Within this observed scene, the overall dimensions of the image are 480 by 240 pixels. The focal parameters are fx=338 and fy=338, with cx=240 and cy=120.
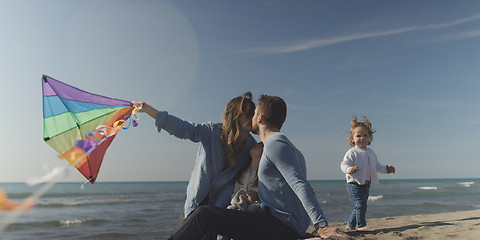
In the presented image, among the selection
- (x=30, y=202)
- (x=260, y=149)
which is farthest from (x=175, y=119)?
(x=30, y=202)

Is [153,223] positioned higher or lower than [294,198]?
lower

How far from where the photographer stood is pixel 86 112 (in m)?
3.53

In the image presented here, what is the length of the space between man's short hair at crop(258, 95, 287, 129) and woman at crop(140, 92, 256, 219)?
0.43 m

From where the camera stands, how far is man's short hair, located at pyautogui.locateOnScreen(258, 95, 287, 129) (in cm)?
269

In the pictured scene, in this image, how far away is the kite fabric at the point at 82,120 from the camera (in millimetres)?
3275

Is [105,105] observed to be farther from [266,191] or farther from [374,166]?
[374,166]

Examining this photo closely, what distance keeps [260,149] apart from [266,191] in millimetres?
649

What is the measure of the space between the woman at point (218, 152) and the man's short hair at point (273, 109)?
43 centimetres

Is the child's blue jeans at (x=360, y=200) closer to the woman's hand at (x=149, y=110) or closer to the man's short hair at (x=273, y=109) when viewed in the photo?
the man's short hair at (x=273, y=109)

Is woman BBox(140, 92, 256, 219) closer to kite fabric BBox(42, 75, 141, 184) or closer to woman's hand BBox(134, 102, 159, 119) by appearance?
woman's hand BBox(134, 102, 159, 119)

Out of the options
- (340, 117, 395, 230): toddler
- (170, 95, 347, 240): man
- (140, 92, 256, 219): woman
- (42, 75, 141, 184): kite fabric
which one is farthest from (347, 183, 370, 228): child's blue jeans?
(42, 75, 141, 184): kite fabric

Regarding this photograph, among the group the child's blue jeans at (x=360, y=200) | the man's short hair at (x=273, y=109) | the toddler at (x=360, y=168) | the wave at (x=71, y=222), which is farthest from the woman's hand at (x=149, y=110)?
the wave at (x=71, y=222)

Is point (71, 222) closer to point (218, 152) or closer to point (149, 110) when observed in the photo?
point (149, 110)

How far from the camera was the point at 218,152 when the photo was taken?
3.13m
